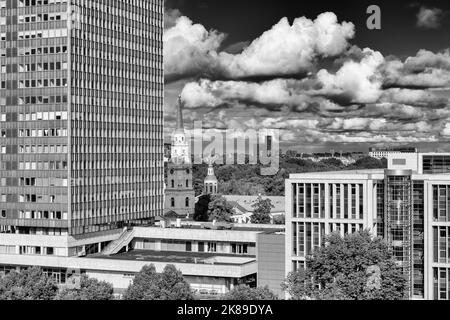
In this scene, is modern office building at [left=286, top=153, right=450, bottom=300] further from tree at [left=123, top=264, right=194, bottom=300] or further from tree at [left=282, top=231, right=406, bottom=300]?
tree at [left=123, top=264, right=194, bottom=300]

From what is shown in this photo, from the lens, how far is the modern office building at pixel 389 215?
306 ft

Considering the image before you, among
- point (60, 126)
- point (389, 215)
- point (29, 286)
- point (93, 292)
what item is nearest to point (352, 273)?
point (389, 215)

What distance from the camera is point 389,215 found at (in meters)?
95.2

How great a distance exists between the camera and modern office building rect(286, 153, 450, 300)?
93.1 metres

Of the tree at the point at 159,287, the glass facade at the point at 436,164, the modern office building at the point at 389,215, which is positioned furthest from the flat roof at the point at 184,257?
the glass facade at the point at 436,164

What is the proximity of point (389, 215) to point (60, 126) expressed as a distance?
60.3 meters

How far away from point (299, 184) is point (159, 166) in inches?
2483

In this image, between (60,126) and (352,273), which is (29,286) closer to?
(352,273)

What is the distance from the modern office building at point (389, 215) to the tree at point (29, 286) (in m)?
31.2

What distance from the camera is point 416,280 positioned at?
9462 centimetres

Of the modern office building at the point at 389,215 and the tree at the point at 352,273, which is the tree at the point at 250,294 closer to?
the tree at the point at 352,273

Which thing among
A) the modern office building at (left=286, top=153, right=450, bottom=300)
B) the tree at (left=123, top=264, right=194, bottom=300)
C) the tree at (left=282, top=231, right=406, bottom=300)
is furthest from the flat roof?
the tree at (left=282, top=231, right=406, bottom=300)

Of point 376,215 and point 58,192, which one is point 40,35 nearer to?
point 58,192
